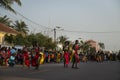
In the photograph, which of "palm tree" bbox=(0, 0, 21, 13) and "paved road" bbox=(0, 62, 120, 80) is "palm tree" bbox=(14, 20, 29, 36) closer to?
"palm tree" bbox=(0, 0, 21, 13)

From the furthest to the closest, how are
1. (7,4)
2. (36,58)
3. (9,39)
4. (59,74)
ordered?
1. (9,39)
2. (7,4)
3. (36,58)
4. (59,74)

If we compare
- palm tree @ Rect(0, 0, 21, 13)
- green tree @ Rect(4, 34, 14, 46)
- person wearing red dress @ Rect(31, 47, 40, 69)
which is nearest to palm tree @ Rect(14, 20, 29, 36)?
green tree @ Rect(4, 34, 14, 46)

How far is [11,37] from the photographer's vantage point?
166 feet

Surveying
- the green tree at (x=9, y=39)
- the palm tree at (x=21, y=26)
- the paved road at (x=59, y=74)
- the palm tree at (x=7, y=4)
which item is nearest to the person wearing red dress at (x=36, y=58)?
the paved road at (x=59, y=74)

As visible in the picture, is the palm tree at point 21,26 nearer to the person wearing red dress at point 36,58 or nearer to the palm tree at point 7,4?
the palm tree at point 7,4

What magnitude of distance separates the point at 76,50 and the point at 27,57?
4298 millimetres

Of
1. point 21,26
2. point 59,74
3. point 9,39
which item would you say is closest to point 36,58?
point 59,74

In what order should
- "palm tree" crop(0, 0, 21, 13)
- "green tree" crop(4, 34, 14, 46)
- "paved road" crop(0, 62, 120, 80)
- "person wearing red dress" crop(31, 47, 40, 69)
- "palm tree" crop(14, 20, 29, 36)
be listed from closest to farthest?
"paved road" crop(0, 62, 120, 80)
"person wearing red dress" crop(31, 47, 40, 69)
"palm tree" crop(0, 0, 21, 13)
"green tree" crop(4, 34, 14, 46)
"palm tree" crop(14, 20, 29, 36)

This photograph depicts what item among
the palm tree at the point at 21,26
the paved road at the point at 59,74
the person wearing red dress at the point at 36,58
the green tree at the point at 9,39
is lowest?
the paved road at the point at 59,74

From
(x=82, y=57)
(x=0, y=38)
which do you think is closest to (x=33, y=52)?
(x=82, y=57)

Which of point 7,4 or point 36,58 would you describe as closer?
point 36,58

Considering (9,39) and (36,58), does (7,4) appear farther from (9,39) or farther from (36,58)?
(9,39)

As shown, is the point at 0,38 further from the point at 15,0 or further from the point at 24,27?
the point at 15,0

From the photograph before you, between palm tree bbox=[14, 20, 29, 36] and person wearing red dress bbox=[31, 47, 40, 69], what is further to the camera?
palm tree bbox=[14, 20, 29, 36]
